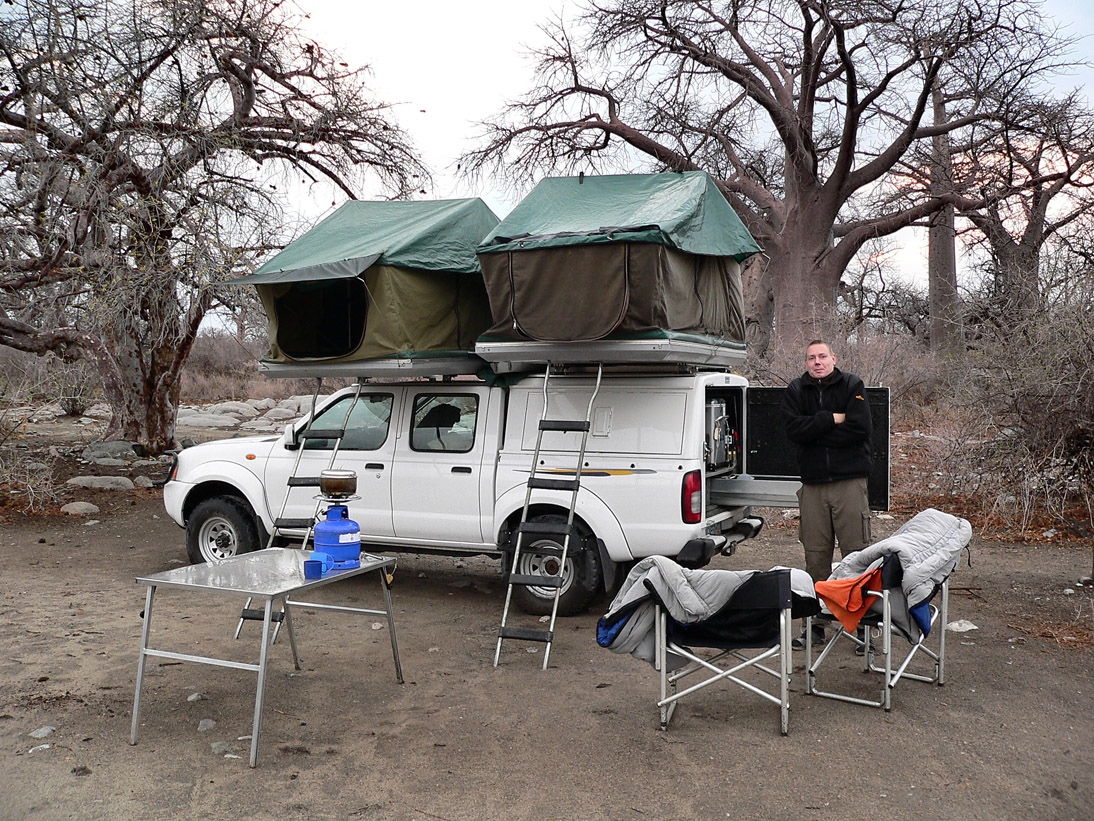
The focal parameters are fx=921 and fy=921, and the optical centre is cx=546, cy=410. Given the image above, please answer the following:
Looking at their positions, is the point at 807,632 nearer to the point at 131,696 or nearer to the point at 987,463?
the point at 131,696

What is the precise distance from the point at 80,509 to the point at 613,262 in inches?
357

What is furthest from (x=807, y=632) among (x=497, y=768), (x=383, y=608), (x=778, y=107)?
(x=778, y=107)

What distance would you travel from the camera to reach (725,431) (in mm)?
7410

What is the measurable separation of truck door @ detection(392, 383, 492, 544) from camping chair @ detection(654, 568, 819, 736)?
8.75 ft

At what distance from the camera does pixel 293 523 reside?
7570 mm

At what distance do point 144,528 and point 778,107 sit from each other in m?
16.1

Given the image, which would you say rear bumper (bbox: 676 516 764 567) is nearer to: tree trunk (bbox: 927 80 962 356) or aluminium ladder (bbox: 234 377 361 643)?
aluminium ladder (bbox: 234 377 361 643)

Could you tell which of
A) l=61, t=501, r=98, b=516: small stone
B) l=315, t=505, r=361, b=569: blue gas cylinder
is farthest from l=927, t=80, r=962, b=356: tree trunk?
l=61, t=501, r=98, b=516: small stone

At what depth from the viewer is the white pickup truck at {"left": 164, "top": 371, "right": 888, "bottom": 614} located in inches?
264

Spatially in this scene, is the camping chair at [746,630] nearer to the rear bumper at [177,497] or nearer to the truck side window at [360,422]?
the truck side window at [360,422]

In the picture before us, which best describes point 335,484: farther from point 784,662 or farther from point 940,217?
point 940,217

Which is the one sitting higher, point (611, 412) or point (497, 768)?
point (611, 412)

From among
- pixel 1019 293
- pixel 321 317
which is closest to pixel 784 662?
pixel 321 317

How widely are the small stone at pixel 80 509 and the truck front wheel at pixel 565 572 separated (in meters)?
7.65
